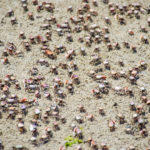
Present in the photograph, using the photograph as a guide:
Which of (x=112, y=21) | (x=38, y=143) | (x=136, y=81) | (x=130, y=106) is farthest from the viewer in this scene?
(x=112, y=21)

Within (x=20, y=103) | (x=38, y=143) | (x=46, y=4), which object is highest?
(x=46, y=4)

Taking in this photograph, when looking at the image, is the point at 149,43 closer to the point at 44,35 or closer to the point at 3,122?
the point at 44,35

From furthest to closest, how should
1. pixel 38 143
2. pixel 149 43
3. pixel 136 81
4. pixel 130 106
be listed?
1. pixel 149 43
2. pixel 136 81
3. pixel 130 106
4. pixel 38 143

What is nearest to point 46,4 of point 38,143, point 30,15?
point 30,15

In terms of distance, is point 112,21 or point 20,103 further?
point 112,21

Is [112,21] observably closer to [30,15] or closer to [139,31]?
[139,31]

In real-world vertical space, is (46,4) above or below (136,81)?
above
